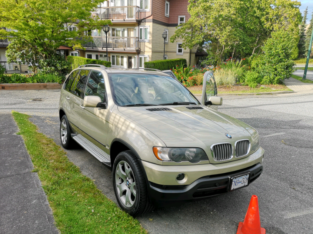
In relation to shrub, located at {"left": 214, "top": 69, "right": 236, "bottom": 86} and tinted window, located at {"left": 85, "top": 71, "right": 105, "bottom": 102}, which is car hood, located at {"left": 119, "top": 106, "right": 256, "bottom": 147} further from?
shrub, located at {"left": 214, "top": 69, "right": 236, "bottom": 86}

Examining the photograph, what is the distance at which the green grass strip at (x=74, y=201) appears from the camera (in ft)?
9.64

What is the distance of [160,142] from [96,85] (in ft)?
6.96

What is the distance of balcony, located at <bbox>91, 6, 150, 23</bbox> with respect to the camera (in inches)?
1096

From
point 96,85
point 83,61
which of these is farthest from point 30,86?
point 96,85

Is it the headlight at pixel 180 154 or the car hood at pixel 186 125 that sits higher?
the car hood at pixel 186 125

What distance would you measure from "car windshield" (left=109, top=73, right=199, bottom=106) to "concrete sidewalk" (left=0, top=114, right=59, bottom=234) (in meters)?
1.71

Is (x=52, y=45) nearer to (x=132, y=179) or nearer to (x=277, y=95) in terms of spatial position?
(x=277, y=95)

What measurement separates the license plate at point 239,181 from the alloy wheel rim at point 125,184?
44.9 inches

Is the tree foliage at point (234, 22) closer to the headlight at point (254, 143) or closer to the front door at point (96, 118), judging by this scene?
the front door at point (96, 118)

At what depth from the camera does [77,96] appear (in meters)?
4.94

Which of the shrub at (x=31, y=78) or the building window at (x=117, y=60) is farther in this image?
the building window at (x=117, y=60)

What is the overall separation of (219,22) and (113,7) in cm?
1297

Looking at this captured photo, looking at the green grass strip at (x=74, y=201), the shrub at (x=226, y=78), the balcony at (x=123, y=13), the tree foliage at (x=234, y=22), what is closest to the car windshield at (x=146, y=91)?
the green grass strip at (x=74, y=201)

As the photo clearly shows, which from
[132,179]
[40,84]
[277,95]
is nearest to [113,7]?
[40,84]
